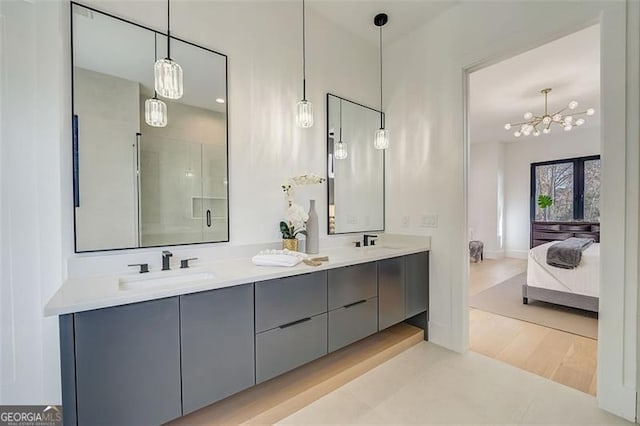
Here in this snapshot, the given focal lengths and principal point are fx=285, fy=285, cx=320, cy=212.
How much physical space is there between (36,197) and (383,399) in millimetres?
2312

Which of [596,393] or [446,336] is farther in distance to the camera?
[446,336]

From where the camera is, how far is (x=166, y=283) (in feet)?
5.18

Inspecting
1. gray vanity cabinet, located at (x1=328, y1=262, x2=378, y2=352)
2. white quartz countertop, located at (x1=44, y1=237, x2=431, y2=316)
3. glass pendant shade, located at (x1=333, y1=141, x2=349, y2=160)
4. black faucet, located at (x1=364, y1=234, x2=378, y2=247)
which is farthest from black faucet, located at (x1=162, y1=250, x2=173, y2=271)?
black faucet, located at (x1=364, y1=234, x2=378, y2=247)

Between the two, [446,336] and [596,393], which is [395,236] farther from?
[596,393]

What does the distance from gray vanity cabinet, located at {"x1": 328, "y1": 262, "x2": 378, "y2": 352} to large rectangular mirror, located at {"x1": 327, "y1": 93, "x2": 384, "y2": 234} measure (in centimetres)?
67

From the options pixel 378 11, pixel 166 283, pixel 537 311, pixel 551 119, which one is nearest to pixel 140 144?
pixel 166 283

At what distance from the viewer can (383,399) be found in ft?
6.11

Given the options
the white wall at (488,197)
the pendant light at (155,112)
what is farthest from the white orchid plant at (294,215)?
the white wall at (488,197)

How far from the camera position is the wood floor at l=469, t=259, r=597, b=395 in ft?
7.02

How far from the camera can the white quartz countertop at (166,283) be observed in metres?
1.13

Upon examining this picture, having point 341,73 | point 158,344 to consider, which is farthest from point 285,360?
point 341,73

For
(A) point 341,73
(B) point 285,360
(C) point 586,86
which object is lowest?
(B) point 285,360

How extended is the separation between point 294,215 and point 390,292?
1.01 meters

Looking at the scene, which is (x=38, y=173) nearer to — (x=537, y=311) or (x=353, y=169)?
(x=353, y=169)
